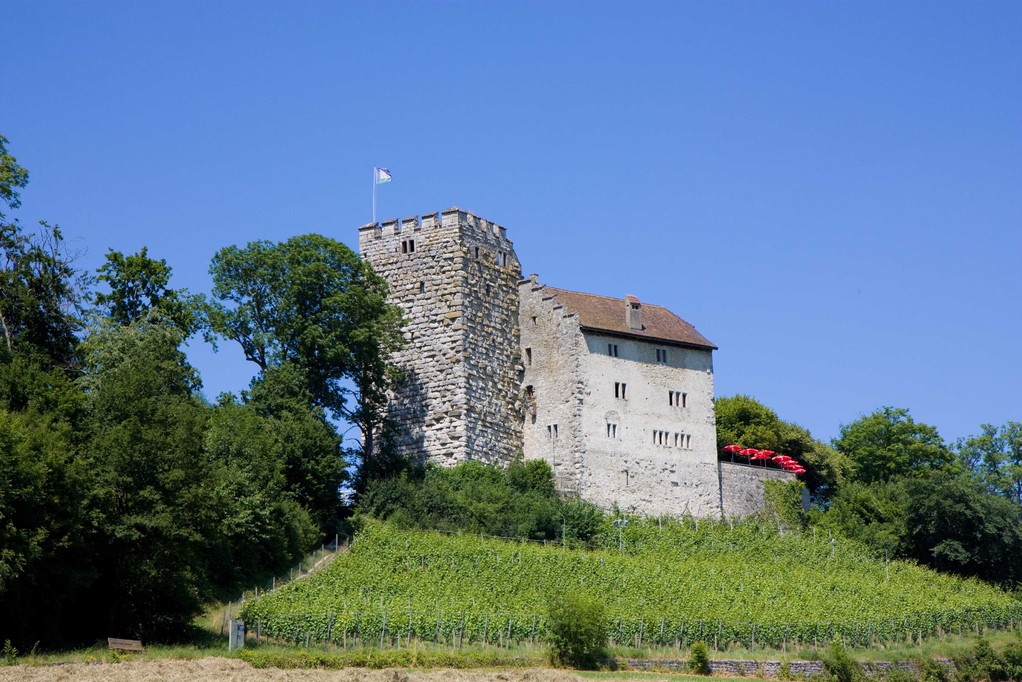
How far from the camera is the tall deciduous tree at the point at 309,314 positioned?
191 feet

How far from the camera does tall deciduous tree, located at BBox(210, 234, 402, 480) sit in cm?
5822

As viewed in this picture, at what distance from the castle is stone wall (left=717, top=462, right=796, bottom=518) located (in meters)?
0.06

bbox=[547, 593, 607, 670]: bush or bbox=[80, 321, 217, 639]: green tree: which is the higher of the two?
bbox=[80, 321, 217, 639]: green tree

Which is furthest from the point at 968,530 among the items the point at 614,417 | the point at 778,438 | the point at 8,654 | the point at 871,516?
the point at 8,654

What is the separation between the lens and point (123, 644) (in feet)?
139

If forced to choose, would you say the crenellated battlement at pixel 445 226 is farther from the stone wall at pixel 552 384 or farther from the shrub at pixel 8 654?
the shrub at pixel 8 654

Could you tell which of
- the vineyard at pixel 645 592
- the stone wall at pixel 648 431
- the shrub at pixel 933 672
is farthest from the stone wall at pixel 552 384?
the shrub at pixel 933 672

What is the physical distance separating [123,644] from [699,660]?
17.0 meters

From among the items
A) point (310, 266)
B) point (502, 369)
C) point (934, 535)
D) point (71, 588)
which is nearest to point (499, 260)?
point (502, 369)

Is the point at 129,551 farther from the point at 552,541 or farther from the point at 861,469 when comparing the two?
the point at 861,469

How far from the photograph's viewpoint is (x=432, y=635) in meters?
46.7

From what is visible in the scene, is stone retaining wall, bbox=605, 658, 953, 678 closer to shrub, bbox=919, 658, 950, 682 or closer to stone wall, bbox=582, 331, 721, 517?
shrub, bbox=919, 658, 950, 682

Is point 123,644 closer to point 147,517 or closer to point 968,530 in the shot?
point 147,517

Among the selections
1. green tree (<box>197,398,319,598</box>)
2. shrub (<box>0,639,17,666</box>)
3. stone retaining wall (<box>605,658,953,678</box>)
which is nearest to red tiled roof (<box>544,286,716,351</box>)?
green tree (<box>197,398,319,598</box>)
